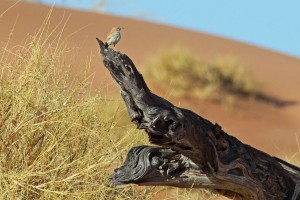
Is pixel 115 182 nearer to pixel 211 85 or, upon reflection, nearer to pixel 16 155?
pixel 16 155

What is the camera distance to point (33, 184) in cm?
638

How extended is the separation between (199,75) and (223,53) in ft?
29.0

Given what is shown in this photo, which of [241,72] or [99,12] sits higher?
[99,12]

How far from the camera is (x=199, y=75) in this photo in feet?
80.8

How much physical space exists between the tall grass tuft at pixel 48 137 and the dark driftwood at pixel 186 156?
0.39 m

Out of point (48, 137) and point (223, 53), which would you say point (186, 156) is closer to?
point (48, 137)

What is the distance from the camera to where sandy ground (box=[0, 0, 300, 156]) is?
65.7ft

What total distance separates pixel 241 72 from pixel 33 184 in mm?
19380

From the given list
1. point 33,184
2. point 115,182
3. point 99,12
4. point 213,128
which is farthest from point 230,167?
point 99,12

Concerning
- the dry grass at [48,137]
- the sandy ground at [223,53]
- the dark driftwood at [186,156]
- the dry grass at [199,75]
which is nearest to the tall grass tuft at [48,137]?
the dry grass at [48,137]

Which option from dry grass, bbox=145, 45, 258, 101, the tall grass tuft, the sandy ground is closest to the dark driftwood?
the tall grass tuft

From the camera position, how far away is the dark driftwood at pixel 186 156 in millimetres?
5559

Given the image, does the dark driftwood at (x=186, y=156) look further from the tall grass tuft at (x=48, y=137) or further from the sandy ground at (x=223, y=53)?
the sandy ground at (x=223, y=53)

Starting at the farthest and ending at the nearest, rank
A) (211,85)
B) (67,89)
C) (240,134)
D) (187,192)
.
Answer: (211,85) < (240,134) < (187,192) < (67,89)
